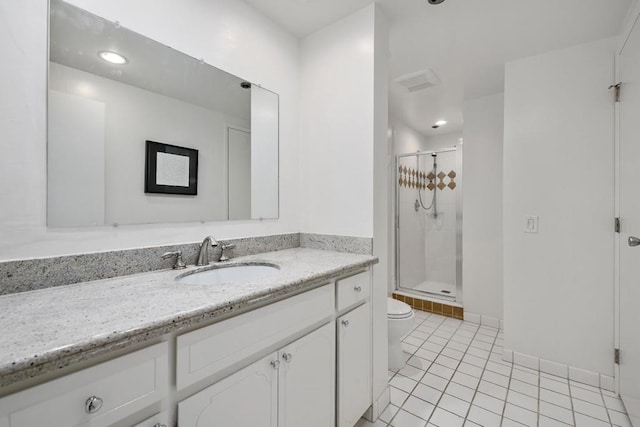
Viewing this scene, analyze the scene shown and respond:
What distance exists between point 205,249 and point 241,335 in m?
0.58

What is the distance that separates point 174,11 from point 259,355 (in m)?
1.51

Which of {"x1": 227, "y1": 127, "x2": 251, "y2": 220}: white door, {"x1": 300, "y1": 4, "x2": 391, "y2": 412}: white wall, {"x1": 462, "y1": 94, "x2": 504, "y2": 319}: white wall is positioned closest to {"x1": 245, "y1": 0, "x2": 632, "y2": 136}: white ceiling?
{"x1": 300, "y1": 4, "x2": 391, "y2": 412}: white wall

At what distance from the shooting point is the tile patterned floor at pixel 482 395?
4.99ft

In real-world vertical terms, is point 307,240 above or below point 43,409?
above

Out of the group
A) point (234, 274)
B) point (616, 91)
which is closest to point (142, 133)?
point (234, 274)

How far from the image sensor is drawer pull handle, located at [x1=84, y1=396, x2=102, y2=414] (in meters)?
0.56

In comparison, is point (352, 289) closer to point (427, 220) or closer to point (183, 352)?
point (183, 352)

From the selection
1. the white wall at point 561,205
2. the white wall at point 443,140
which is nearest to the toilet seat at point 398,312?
the white wall at point 561,205

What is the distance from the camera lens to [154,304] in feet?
2.49

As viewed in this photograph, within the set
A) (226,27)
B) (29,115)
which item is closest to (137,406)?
(29,115)

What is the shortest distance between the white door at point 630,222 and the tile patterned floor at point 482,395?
179 mm

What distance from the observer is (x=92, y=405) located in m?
0.56

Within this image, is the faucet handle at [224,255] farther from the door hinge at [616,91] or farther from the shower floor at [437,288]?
the shower floor at [437,288]

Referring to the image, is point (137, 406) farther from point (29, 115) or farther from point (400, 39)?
point (400, 39)
